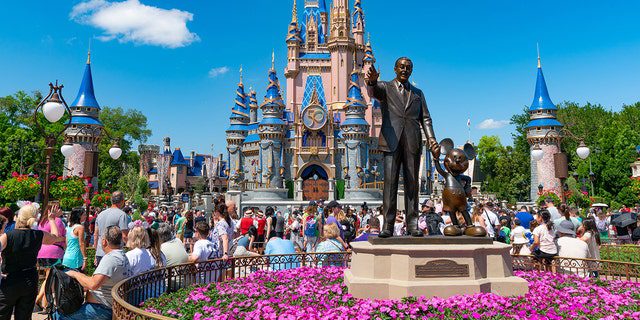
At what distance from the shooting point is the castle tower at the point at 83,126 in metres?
42.7

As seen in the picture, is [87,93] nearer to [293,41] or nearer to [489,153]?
[293,41]

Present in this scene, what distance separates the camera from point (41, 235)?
18.8 ft

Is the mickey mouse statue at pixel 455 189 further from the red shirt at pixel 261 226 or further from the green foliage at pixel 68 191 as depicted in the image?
the green foliage at pixel 68 191

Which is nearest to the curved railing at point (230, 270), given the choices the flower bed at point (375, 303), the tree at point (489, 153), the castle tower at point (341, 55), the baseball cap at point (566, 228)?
the flower bed at point (375, 303)

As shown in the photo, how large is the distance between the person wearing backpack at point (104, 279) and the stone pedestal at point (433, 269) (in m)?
3.01

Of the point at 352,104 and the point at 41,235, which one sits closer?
the point at 41,235

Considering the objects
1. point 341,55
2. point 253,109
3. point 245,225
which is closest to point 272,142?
point 253,109

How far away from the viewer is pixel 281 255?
8.70 m

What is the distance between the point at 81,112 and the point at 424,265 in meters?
45.0

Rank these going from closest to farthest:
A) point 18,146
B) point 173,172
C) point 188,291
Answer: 1. point 188,291
2. point 18,146
3. point 173,172

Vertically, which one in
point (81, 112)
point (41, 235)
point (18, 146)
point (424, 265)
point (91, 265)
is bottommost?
point (91, 265)

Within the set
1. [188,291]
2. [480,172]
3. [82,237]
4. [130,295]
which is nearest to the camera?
[130,295]

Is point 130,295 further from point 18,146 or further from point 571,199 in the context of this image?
point 18,146

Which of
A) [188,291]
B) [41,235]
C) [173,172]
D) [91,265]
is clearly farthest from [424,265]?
[173,172]
